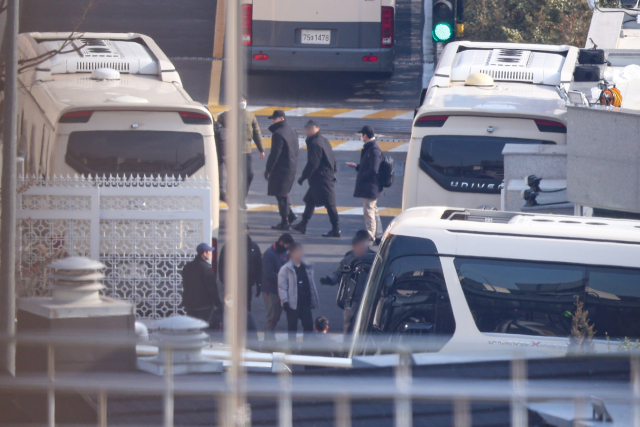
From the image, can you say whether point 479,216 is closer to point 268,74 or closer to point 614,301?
point 614,301

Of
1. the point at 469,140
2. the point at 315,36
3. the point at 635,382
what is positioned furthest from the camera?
the point at 315,36

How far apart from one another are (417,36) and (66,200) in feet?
44.9

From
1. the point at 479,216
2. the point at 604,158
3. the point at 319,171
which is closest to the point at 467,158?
the point at 604,158

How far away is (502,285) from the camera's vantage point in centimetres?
516

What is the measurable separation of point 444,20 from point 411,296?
6.63 m

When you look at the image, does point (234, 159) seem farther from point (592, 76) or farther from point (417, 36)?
point (417, 36)

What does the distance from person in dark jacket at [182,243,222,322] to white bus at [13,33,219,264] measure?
0.31 metres

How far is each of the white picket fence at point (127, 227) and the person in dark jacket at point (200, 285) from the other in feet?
0.28

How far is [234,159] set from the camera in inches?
120

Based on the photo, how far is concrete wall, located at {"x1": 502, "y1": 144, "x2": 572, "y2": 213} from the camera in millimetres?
7473

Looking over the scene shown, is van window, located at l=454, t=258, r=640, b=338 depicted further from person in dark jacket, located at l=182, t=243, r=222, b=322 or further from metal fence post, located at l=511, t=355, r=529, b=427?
person in dark jacket, located at l=182, t=243, r=222, b=322

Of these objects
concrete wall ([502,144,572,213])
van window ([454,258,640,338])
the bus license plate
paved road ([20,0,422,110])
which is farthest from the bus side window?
the bus license plate

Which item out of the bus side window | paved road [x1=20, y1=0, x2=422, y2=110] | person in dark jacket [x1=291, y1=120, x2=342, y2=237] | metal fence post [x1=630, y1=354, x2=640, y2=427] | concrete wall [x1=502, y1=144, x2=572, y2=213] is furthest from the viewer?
paved road [x1=20, y1=0, x2=422, y2=110]

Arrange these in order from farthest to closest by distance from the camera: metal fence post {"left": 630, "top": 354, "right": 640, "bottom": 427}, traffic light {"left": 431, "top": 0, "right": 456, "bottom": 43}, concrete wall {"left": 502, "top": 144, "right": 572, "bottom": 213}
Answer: traffic light {"left": 431, "top": 0, "right": 456, "bottom": 43}
concrete wall {"left": 502, "top": 144, "right": 572, "bottom": 213}
metal fence post {"left": 630, "top": 354, "right": 640, "bottom": 427}
